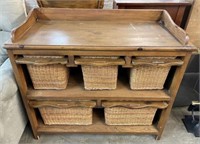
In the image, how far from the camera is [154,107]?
1259mm

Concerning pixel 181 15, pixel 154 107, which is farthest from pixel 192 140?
pixel 181 15

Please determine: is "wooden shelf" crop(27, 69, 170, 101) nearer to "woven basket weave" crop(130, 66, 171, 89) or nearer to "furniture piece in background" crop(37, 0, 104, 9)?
"woven basket weave" crop(130, 66, 171, 89)

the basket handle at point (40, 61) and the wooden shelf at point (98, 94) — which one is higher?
the basket handle at point (40, 61)

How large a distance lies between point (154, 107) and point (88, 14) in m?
0.80

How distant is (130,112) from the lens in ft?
4.33

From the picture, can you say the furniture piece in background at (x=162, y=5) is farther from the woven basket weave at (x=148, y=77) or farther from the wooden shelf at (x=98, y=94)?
the wooden shelf at (x=98, y=94)

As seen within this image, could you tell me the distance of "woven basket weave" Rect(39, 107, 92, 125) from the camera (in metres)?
1.30

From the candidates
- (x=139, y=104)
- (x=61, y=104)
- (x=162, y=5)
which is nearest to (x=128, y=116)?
(x=139, y=104)

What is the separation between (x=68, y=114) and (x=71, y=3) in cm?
83

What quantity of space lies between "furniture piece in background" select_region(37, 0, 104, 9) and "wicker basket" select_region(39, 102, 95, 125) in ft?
2.41

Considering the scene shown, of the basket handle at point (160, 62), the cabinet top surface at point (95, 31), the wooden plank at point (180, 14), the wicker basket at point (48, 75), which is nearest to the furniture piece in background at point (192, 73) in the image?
the wooden plank at point (180, 14)

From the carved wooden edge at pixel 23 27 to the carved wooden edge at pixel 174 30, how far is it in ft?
2.92

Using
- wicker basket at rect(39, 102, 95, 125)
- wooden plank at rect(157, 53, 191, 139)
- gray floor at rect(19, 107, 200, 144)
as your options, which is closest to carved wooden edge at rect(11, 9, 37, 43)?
wicker basket at rect(39, 102, 95, 125)

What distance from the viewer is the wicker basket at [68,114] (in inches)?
50.0
